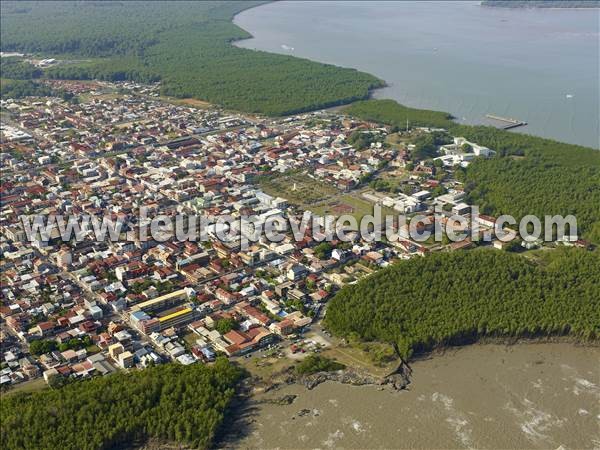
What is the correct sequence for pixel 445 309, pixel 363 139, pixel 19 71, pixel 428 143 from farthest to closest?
1. pixel 19 71
2. pixel 363 139
3. pixel 428 143
4. pixel 445 309

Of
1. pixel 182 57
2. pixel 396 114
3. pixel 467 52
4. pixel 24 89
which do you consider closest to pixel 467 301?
pixel 396 114

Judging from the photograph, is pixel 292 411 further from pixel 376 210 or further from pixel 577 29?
pixel 577 29

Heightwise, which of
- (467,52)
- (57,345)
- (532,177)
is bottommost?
(57,345)

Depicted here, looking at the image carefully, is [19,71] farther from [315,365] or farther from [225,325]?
[315,365]

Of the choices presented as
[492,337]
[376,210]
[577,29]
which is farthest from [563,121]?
[577,29]

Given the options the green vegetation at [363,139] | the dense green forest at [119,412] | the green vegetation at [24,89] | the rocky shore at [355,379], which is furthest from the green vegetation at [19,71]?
the rocky shore at [355,379]

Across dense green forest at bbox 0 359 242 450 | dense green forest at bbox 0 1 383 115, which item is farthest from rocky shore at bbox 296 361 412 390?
dense green forest at bbox 0 1 383 115
